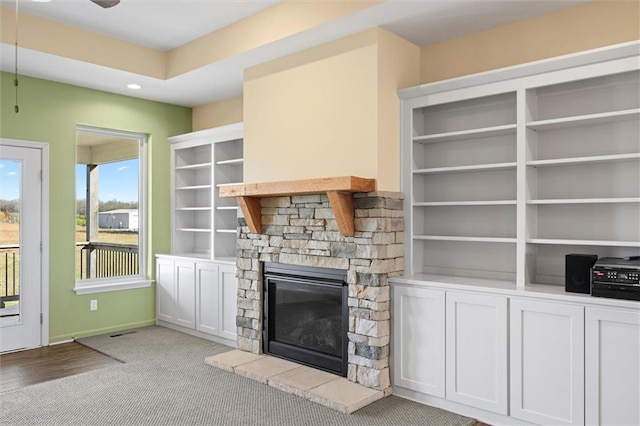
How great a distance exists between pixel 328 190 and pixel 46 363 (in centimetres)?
304

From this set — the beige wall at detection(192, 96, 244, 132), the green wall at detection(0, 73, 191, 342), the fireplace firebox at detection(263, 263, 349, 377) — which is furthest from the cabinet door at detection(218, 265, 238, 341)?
the beige wall at detection(192, 96, 244, 132)

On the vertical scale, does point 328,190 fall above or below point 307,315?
above

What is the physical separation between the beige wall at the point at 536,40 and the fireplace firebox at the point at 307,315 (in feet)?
6.14

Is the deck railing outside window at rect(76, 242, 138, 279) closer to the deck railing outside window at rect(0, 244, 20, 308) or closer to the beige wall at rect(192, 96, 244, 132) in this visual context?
the deck railing outside window at rect(0, 244, 20, 308)

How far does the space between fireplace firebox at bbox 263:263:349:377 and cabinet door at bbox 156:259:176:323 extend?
1.68 meters

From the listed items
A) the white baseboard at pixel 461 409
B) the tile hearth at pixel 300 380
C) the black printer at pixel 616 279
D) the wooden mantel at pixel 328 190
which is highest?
the wooden mantel at pixel 328 190

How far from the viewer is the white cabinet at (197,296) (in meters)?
4.97

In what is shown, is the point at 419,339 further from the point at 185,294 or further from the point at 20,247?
the point at 20,247

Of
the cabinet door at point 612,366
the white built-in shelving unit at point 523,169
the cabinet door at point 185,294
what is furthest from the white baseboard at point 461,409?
the cabinet door at point 185,294

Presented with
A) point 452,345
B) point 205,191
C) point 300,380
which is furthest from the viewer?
point 205,191

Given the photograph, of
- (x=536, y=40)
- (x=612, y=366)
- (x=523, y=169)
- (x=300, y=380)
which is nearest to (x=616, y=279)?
(x=612, y=366)

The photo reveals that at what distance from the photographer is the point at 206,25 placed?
436 cm

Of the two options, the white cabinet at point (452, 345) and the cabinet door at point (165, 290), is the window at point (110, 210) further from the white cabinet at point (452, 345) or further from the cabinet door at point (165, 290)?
the white cabinet at point (452, 345)

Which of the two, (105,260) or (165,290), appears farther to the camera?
(165,290)
